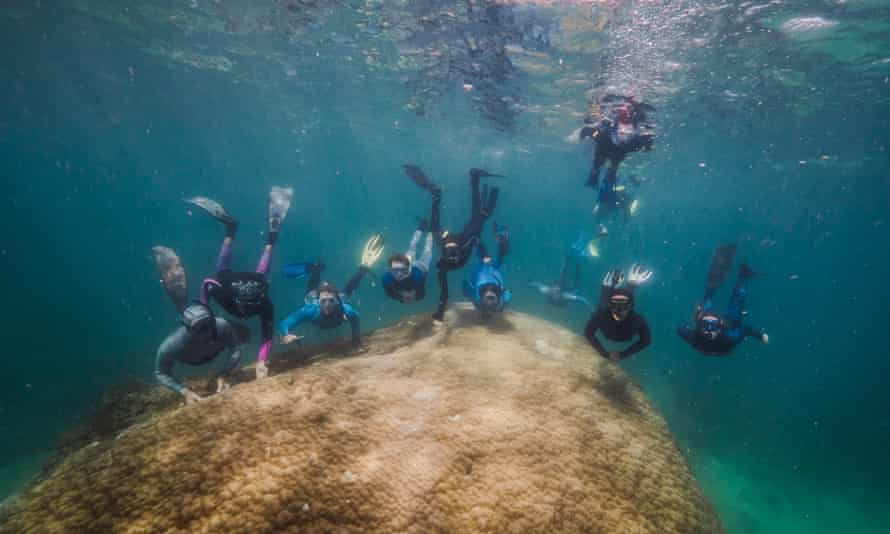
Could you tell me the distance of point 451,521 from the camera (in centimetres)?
292

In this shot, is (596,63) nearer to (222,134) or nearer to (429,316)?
(429,316)

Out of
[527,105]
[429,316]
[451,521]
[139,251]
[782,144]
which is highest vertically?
[527,105]

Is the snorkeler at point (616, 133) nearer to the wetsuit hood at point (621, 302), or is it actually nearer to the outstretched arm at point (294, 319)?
the wetsuit hood at point (621, 302)

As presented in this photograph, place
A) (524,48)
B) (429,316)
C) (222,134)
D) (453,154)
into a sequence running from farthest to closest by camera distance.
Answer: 1. (222,134)
2. (453,154)
3. (524,48)
4. (429,316)

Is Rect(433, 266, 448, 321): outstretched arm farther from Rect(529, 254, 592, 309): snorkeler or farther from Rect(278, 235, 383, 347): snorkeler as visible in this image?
Rect(529, 254, 592, 309): snorkeler

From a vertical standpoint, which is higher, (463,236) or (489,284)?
(463,236)

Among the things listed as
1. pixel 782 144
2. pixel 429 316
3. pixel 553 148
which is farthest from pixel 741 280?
pixel 553 148

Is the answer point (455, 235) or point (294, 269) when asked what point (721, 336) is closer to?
point (455, 235)

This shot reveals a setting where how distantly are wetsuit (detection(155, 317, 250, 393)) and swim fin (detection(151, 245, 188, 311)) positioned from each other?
7.44ft

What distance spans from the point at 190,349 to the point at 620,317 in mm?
7809

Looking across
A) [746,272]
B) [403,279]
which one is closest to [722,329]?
[746,272]

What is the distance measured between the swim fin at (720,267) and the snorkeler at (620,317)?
261 inches

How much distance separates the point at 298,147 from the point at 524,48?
49.0 meters

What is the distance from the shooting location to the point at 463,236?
11031 mm
